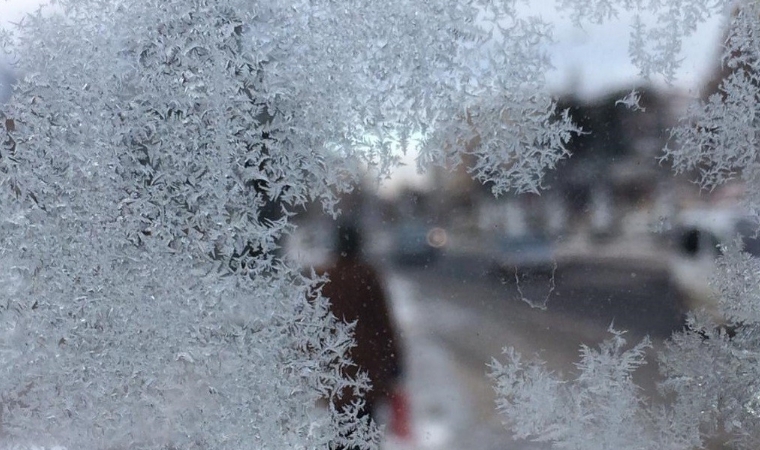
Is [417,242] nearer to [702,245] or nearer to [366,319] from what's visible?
[366,319]

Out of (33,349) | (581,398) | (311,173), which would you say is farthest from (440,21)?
(33,349)

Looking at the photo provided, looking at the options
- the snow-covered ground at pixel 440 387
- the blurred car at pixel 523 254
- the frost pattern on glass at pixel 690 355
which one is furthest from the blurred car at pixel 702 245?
the snow-covered ground at pixel 440 387

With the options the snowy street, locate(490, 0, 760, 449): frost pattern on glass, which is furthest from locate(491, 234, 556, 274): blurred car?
locate(490, 0, 760, 449): frost pattern on glass

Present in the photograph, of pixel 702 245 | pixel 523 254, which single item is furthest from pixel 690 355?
pixel 523 254

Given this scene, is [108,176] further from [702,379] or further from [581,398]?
[702,379]

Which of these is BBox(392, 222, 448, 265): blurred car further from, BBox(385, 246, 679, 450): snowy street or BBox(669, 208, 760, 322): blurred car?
BBox(669, 208, 760, 322): blurred car
